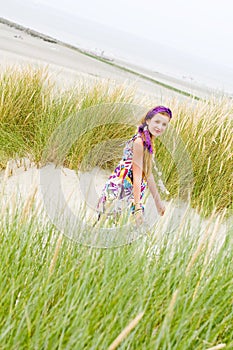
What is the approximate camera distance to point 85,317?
141 cm

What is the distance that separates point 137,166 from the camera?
278 cm

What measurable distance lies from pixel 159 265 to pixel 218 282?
217 mm

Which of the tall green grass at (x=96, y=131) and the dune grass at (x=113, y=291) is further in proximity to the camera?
the tall green grass at (x=96, y=131)

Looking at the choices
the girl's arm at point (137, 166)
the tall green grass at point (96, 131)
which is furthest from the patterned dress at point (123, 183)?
the tall green grass at point (96, 131)

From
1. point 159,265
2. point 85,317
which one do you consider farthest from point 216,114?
point 85,317

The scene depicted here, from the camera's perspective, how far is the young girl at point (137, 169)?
2.78 metres

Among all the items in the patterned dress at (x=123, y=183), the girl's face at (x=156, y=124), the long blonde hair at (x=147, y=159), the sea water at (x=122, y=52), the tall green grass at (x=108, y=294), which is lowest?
the tall green grass at (x=108, y=294)

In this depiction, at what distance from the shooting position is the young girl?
9.11ft

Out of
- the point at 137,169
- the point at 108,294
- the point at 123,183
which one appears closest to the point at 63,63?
the point at 123,183

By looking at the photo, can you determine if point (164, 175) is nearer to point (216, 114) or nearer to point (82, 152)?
point (82, 152)

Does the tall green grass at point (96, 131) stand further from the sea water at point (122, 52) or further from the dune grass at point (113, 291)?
the sea water at point (122, 52)

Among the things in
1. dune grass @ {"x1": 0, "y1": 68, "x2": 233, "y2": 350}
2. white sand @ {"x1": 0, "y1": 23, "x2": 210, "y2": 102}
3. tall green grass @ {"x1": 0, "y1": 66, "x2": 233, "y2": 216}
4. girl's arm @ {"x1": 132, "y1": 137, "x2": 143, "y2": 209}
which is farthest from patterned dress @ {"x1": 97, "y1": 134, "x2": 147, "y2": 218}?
white sand @ {"x1": 0, "y1": 23, "x2": 210, "y2": 102}

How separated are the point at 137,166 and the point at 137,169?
18 mm

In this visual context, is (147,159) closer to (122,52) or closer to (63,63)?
(63,63)
